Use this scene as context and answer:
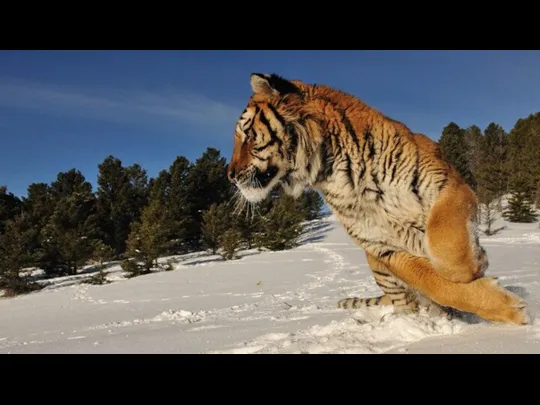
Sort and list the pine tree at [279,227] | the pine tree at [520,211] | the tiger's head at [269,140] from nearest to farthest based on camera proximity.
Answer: the tiger's head at [269,140], the pine tree at [279,227], the pine tree at [520,211]

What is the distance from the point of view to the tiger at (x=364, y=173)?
3.73m

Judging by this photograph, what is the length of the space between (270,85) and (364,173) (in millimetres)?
1264

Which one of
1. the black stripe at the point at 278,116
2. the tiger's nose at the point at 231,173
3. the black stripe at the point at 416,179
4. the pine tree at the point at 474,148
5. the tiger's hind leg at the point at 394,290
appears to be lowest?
the tiger's hind leg at the point at 394,290

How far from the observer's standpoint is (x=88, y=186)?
44812 millimetres

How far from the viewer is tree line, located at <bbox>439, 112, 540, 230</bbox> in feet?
123

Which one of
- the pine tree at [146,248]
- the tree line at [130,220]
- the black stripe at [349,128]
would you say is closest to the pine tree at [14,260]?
the tree line at [130,220]

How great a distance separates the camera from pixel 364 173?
4012 millimetres

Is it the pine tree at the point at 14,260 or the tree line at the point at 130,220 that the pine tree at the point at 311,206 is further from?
the pine tree at the point at 14,260

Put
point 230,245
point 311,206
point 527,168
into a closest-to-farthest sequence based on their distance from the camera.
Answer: point 230,245 → point 527,168 → point 311,206

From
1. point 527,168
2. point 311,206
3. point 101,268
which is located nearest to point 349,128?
point 101,268

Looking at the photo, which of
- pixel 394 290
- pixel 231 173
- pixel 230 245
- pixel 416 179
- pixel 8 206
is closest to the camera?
pixel 416 179

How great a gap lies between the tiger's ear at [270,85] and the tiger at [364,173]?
0.01 metres

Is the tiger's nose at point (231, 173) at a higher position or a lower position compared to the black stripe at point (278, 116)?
lower

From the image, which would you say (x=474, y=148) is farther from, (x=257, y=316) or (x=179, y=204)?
(x=257, y=316)
